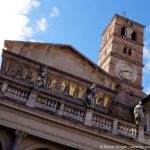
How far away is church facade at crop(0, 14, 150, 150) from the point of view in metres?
15.2

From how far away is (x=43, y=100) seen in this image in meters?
16.3

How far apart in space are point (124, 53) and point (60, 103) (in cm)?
2354

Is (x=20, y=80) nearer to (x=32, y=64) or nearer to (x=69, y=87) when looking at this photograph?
(x=32, y=64)

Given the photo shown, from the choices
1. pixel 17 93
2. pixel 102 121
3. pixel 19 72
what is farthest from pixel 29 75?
pixel 102 121

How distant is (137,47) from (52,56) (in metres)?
19.9

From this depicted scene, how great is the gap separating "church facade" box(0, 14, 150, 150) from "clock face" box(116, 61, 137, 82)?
2190mm

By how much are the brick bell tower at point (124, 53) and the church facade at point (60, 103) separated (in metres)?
1.82

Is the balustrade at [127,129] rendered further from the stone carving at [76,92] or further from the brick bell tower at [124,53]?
the brick bell tower at [124,53]

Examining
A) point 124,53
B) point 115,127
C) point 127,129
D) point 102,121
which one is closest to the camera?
point 115,127

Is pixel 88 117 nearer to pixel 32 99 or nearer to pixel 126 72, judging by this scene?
pixel 32 99

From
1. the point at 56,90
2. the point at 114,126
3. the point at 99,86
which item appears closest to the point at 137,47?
the point at 99,86

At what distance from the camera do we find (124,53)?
3856 cm

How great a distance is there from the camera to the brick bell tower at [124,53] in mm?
35938

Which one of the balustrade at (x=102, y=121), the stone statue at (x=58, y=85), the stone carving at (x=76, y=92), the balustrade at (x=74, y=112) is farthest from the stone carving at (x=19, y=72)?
the balustrade at (x=102, y=121)
